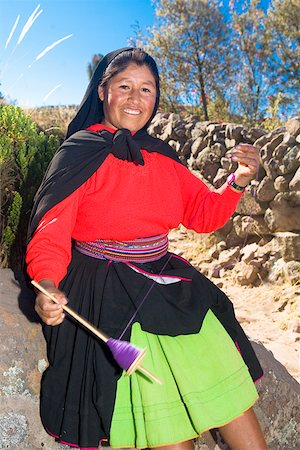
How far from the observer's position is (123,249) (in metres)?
1.68

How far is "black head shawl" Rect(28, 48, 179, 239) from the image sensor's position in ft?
5.32

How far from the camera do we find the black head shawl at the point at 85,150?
5.32ft

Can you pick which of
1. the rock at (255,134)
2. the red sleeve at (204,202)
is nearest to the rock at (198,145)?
the rock at (255,134)

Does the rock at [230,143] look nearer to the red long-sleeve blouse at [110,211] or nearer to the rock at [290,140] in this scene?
the rock at [290,140]

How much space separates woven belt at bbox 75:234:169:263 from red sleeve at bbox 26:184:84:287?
13 centimetres

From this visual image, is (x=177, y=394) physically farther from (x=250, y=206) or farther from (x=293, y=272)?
(x=250, y=206)

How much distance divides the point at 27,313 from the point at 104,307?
0.43 meters

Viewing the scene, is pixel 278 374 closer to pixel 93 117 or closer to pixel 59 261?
pixel 59 261

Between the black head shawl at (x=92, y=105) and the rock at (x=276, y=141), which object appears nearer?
the black head shawl at (x=92, y=105)

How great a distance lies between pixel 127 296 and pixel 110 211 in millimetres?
314

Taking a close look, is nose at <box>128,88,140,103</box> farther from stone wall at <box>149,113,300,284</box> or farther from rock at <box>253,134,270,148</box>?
rock at <box>253,134,270,148</box>

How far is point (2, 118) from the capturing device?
2.71 metres

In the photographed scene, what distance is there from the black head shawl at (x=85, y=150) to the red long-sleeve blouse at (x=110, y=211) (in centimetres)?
3

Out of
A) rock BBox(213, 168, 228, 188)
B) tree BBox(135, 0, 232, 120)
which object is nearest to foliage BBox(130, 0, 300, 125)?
tree BBox(135, 0, 232, 120)
